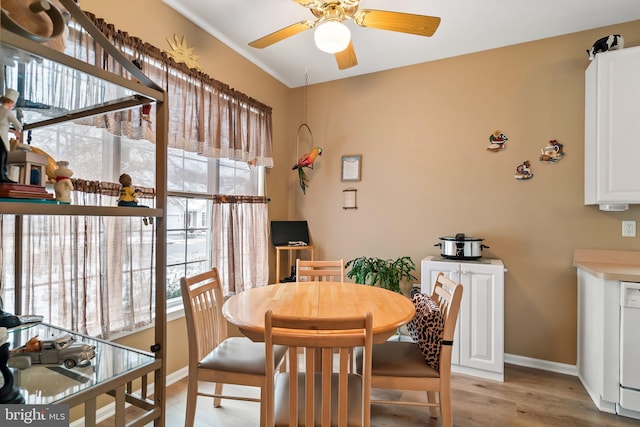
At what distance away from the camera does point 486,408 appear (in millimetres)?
2146

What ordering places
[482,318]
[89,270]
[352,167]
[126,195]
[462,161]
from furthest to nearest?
[352,167]
[462,161]
[482,318]
[89,270]
[126,195]

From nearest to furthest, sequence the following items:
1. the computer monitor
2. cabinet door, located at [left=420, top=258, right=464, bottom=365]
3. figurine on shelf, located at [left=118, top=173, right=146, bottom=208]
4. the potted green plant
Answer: figurine on shelf, located at [left=118, top=173, right=146, bottom=208] → cabinet door, located at [left=420, top=258, right=464, bottom=365] → the potted green plant → the computer monitor

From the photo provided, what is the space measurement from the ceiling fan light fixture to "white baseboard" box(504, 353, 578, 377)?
2896 mm

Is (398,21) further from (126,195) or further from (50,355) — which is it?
(50,355)

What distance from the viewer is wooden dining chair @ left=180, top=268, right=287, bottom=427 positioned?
167 centimetres

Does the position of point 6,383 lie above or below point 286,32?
below

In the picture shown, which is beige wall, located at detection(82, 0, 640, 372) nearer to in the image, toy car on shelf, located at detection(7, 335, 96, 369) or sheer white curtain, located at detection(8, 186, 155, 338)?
sheer white curtain, located at detection(8, 186, 155, 338)

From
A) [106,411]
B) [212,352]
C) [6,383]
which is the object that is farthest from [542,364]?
[6,383]

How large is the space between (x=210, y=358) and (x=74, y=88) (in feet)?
4.71

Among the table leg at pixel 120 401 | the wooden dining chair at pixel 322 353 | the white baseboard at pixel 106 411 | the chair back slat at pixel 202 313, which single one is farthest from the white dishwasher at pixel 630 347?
the white baseboard at pixel 106 411

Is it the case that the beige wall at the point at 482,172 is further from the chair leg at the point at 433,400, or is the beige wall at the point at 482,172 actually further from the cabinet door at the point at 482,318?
the chair leg at the point at 433,400

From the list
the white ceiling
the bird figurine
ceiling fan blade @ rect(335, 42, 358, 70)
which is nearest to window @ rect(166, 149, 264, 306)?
the bird figurine

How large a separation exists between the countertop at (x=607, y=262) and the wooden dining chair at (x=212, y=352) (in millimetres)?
2145

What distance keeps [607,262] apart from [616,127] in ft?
3.36
